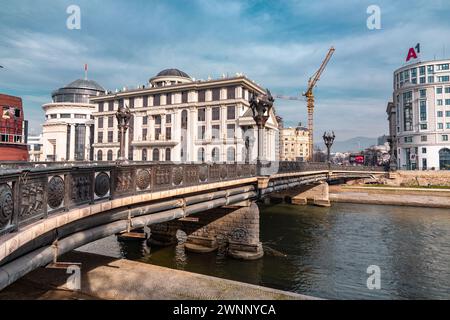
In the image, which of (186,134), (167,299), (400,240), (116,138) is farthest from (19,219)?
(116,138)

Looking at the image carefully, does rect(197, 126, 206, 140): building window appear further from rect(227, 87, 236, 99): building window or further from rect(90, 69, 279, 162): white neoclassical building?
rect(227, 87, 236, 99): building window

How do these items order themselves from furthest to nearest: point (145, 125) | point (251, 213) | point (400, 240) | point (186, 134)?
point (145, 125)
point (186, 134)
point (400, 240)
point (251, 213)

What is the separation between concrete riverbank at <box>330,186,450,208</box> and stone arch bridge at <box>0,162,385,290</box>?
29.5 m

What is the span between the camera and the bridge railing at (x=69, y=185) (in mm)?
4406

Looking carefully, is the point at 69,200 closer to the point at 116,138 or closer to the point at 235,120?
the point at 235,120

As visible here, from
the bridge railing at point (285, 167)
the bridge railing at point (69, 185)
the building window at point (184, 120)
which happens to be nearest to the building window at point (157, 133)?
the building window at point (184, 120)

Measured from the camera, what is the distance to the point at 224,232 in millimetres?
17219

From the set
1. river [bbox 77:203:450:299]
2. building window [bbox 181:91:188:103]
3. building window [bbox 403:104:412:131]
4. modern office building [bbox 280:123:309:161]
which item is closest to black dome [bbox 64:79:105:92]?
building window [bbox 181:91:188:103]

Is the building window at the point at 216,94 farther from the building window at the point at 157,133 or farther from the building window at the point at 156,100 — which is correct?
the building window at the point at 157,133

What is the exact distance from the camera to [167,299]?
723 centimetres

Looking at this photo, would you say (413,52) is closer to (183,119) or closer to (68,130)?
(183,119)

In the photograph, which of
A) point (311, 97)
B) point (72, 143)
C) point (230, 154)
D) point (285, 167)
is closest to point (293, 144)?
point (311, 97)

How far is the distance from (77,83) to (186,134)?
4885cm
